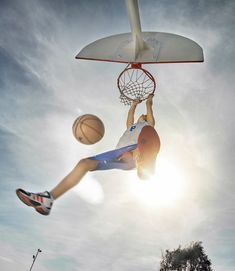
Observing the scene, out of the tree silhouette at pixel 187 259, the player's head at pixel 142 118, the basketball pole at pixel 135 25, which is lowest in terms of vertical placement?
the player's head at pixel 142 118

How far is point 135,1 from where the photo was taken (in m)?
5.69

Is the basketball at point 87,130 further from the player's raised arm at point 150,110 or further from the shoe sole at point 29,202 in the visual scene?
the shoe sole at point 29,202

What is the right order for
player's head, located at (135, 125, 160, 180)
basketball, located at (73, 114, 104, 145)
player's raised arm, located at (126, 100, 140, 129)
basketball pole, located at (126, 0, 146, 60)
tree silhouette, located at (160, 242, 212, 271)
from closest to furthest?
player's head, located at (135, 125, 160, 180) < basketball pole, located at (126, 0, 146, 60) < basketball, located at (73, 114, 104, 145) < player's raised arm, located at (126, 100, 140, 129) < tree silhouette, located at (160, 242, 212, 271)

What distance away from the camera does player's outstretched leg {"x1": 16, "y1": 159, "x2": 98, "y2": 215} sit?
4.52 meters

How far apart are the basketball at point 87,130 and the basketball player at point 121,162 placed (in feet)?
1.84

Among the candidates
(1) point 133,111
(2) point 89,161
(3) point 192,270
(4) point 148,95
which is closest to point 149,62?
(4) point 148,95

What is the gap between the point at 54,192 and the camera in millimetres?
4715

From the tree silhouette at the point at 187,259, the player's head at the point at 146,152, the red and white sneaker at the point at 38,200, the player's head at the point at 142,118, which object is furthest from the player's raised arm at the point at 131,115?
the tree silhouette at the point at 187,259

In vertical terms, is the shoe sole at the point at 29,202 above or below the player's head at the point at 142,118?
below

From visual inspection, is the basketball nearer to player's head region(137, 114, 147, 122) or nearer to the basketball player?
the basketball player

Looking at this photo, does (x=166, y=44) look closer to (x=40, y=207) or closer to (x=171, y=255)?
(x=40, y=207)

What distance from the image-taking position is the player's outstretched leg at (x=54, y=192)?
4523 millimetres

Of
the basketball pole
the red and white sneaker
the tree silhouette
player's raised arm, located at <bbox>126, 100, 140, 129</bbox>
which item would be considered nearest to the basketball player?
the red and white sneaker

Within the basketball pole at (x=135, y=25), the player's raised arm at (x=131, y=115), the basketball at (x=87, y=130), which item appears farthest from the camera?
the player's raised arm at (x=131, y=115)
